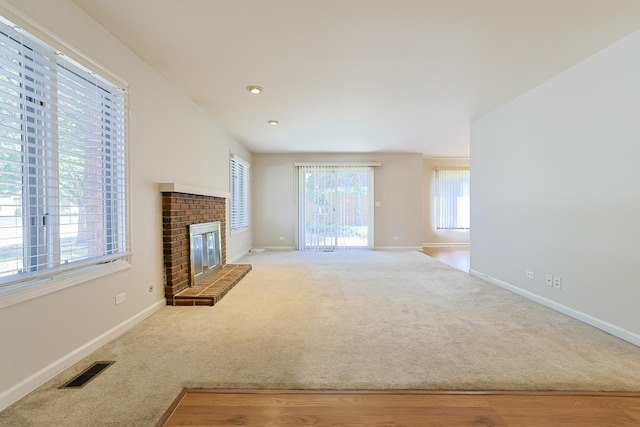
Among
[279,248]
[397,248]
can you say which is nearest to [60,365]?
[279,248]

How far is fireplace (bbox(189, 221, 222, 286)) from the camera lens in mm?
3837

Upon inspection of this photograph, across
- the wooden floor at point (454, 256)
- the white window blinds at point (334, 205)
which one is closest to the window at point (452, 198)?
the wooden floor at point (454, 256)

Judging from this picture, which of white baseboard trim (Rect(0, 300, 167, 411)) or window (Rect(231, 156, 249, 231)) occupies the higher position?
window (Rect(231, 156, 249, 231))

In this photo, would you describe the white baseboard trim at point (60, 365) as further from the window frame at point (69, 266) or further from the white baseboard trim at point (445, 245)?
the white baseboard trim at point (445, 245)

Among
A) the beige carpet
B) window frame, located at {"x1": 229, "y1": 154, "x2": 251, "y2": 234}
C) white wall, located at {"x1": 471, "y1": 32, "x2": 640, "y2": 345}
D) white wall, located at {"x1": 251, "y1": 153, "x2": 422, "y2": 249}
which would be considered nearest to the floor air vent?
the beige carpet

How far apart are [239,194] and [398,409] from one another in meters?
5.81

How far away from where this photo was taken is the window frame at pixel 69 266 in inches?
67.2

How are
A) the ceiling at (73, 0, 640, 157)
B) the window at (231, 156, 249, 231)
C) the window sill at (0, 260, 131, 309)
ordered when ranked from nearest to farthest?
the window sill at (0, 260, 131, 309), the ceiling at (73, 0, 640, 157), the window at (231, 156, 249, 231)

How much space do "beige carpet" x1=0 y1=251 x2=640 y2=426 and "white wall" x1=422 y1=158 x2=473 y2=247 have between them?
5134 millimetres

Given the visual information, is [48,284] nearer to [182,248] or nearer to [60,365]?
[60,365]

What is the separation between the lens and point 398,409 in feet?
5.39

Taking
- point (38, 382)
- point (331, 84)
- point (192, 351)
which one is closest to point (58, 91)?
point (38, 382)

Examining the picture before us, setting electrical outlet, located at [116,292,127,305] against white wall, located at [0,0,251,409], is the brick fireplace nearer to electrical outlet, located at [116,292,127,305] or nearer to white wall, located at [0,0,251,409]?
white wall, located at [0,0,251,409]

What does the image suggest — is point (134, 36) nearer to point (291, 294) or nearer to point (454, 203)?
point (291, 294)
